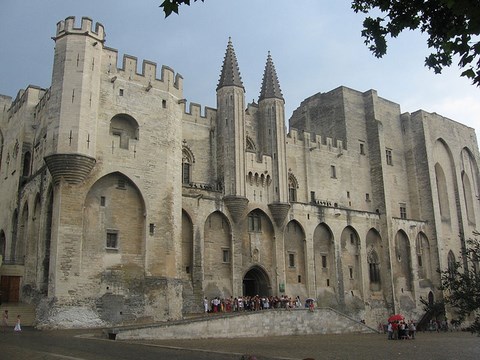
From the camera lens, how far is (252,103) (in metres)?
38.3

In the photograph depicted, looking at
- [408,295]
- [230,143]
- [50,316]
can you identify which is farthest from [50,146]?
[408,295]

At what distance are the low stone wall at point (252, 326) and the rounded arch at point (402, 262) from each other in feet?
34.6

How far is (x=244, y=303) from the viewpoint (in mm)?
31141

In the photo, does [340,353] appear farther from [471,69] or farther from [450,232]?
[450,232]

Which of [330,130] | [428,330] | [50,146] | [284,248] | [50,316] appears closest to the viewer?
[50,316]

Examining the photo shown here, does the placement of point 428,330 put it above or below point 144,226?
below

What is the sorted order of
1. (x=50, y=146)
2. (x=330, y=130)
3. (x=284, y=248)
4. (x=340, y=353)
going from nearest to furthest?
(x=340, y=353) → (x=50, y=146) → (x=284, y=248) → (x=330, y=130)

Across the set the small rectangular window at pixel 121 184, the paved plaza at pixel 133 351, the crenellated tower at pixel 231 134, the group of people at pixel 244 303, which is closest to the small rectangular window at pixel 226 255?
the crenellated tower at pixel 231 134

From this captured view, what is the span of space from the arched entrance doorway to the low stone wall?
528 cm

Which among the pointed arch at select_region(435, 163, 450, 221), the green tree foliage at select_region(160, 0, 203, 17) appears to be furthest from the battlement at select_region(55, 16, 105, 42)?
the pointed arch at select_region(435, 163, 450, 221)

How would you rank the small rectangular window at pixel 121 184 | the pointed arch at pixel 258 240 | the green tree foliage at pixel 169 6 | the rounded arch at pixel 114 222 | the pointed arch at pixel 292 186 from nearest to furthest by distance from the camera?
the green tree foliage at pixel 169 6 < the rounded arch at pixel 114 222 < the small rectangular window at pixel 121 184 < the pointed arch at pixel 258 240 < the pointed arch at pixel 292 186

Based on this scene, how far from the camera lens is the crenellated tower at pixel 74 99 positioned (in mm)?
25000

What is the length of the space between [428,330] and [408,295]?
3.06 m

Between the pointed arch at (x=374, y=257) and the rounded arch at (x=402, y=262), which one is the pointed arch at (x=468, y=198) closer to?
the rounded arch at (x=402, y=262)
